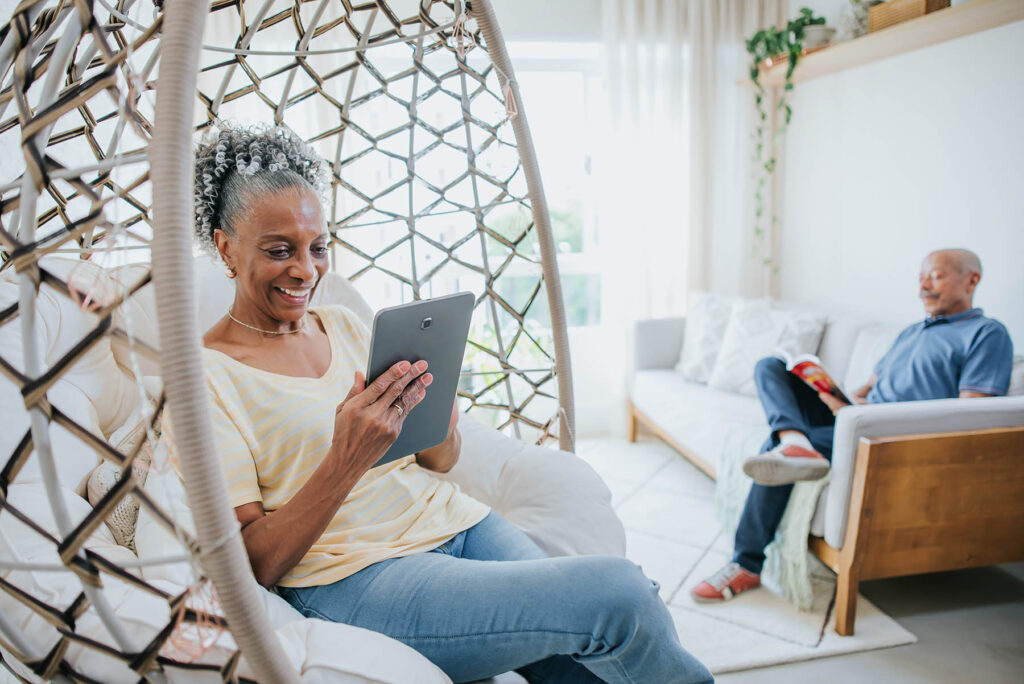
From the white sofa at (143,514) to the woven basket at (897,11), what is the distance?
214 cm

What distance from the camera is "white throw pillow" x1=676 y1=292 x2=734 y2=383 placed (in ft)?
10.3

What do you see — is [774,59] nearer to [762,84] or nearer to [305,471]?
[762,84]

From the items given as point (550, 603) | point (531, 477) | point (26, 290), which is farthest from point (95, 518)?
point (531, 477)

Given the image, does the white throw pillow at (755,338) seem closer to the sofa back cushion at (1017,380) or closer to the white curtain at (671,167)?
the white curtain at (671,167)

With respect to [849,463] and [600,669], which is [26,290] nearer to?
[600,669]

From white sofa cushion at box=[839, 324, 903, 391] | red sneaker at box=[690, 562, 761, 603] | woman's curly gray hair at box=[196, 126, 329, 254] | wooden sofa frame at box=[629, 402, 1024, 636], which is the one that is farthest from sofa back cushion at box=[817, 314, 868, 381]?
woman's curly gray hair at box=[196, 126, 329, 254]

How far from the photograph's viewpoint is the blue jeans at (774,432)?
6.73 feet

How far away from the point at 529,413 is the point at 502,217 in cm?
109

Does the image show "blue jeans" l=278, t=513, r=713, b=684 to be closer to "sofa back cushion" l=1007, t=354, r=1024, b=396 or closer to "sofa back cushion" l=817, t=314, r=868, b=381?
"sofa back cushion" l=1007, t=354, r=1024, b=396

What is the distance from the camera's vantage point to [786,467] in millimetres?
1911

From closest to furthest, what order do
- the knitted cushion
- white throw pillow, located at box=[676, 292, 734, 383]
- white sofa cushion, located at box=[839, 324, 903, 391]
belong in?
the knitted cushion, white sofa cushion, located at box=[839, 324, 903, 391], white throw pillow, located at box=[676, 292, 734, 383]

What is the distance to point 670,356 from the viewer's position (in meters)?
3.44

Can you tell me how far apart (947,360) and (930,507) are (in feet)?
1.58

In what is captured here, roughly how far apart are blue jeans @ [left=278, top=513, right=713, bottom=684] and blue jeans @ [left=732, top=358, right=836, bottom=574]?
3.82ft
